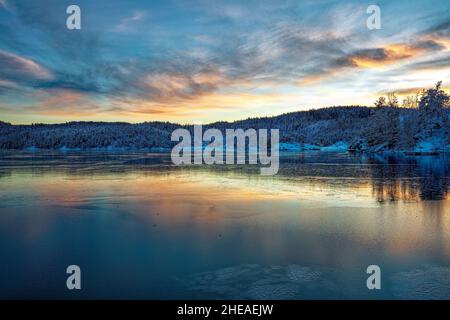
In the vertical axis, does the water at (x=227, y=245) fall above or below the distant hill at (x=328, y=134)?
below

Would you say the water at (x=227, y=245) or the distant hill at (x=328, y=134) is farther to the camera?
the distant hill at (x=328, y=134)

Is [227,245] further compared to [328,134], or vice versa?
[328,134]

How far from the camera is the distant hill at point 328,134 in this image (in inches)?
2489

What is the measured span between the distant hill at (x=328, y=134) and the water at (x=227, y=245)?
56551 millimetres

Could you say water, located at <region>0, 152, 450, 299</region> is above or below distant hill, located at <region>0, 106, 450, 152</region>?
below

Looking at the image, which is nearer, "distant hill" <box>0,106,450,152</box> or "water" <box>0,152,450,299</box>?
"water" <box>0,152,450,299</box>

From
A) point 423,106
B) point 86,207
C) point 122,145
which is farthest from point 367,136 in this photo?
point 122,145

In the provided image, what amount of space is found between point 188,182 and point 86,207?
7245 millimetres

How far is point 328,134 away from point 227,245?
14077cm

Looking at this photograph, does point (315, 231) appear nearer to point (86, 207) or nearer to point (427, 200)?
point (427, 200)

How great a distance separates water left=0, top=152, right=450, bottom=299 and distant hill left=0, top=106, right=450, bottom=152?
56551 millimetres

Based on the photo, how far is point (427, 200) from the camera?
12.0 metres

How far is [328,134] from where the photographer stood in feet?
464

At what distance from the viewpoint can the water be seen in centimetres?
517
